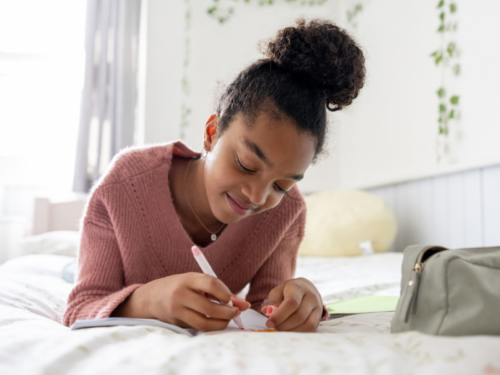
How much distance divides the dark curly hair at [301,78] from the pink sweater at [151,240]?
217 millimetres

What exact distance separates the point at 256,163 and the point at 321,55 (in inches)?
9.9

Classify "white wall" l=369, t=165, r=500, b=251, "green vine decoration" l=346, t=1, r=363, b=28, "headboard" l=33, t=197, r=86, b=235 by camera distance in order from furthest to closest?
"green vine decoration" l=346, t=1, r=363, b=28 < "headboard" l=33, t=197, r=86, b=235 < "white wall" l=369, t=165, r=500, b=251

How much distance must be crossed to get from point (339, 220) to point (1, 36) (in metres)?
2.38

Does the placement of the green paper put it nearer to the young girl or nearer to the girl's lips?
the young girl

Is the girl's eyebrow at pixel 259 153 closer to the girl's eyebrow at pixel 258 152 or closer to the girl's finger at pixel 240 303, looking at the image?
the girl's eyebrow at pixel 258 152

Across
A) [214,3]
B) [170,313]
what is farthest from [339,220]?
[214,3]

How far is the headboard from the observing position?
233cm

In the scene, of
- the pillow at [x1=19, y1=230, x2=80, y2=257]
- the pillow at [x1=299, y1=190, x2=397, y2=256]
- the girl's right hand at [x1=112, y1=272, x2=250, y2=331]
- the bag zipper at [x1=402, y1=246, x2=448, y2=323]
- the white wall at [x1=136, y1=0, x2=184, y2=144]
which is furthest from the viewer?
the white wall at [x1=136, y1=0, x2=184, y2=144]

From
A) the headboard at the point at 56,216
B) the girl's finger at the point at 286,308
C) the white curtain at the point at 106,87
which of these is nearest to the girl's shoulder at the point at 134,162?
the girl's finger at the point at 286,308

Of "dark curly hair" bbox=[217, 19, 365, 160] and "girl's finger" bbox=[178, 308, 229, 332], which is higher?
Answer: "dark curly hair" bbox=[217, 19, 365, 160]

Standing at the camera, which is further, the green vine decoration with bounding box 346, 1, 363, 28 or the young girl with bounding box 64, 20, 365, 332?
the green vine decoration with bounding box 346, 1, 363, 28

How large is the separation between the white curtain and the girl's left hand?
225 cm

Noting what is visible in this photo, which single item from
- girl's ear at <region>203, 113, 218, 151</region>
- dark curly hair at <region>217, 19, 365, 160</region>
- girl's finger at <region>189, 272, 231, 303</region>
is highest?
dark curly hair at <region>217, 19, 365, 160</region>

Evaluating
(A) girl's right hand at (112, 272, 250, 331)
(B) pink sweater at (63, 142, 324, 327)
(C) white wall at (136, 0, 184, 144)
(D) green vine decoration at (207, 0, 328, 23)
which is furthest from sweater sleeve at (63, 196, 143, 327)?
(D) green vine decoration at (207, 0, 328, 23)
